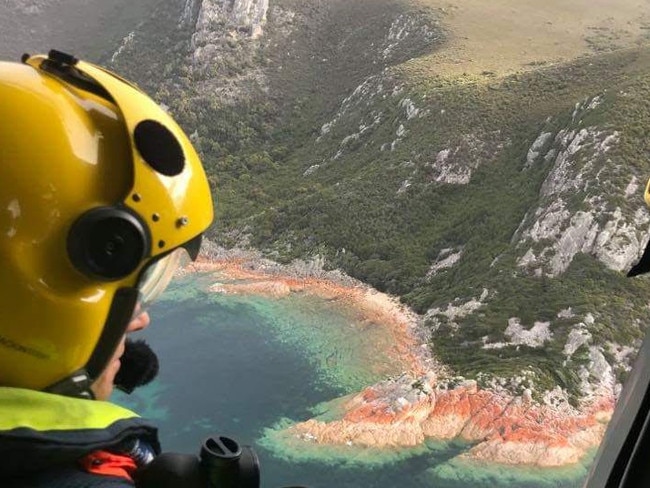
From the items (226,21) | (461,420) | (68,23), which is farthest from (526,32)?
(68,23)

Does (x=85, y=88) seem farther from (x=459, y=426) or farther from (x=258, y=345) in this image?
(x=258, y=345)

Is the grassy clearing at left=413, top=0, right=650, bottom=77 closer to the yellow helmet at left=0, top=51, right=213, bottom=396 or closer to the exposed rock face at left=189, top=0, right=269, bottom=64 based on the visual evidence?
the exposed rock face at left=189, top=0, right=269, bottom=64

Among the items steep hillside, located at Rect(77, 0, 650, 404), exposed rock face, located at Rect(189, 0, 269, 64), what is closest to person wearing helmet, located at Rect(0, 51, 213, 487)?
steep hillside, located at Rect(77, 0, 650, 404)

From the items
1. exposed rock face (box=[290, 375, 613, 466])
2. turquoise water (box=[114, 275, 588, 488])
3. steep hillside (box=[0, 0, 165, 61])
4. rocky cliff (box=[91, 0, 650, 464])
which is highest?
steep hillside (box=[0, 0, 165, 61])

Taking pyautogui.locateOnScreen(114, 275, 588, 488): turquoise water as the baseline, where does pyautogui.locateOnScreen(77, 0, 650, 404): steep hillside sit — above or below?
above

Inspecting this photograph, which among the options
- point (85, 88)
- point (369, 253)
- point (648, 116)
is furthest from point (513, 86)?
point (85, 88)

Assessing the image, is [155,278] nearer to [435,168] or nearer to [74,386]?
[74,386]

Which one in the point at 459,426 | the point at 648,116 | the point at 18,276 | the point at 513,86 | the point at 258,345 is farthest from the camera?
the point at 513,86

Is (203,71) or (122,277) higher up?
(122,277)
